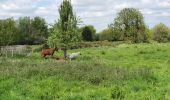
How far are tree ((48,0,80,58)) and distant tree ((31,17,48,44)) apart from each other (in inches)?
2095

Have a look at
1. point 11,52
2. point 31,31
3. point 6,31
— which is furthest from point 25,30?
point 11,52

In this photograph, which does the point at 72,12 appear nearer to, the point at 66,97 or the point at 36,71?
the point at 36,71

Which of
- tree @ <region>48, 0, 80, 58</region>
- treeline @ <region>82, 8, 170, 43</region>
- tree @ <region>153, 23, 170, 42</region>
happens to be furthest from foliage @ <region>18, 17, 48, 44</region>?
tree @ <region>48, 0, 80, 58</region>

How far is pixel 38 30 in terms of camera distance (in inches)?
3637

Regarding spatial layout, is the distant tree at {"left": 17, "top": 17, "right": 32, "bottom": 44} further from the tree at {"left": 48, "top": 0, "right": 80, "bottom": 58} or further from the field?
the field

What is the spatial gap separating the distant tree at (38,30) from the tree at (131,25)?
17501 millimetres

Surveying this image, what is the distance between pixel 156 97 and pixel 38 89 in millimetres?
5055

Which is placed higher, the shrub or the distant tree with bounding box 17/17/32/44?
the distant tree with bounding box 17/17/32/44

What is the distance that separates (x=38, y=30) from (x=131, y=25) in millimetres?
22547

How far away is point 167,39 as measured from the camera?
354 feet

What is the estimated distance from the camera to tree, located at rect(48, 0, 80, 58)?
35.3 meters

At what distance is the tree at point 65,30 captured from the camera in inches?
1389

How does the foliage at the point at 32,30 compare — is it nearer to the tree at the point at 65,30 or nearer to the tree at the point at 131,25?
the tree at the point at 131,25

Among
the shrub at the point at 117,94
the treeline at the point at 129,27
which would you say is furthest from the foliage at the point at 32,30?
the shrub at the point at 117,94
